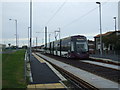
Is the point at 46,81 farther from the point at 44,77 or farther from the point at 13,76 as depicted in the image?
the point at 13,76

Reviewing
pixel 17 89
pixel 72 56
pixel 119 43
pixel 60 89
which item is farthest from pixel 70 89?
pixel 119 43

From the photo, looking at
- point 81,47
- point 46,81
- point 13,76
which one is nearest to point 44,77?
point 46,81

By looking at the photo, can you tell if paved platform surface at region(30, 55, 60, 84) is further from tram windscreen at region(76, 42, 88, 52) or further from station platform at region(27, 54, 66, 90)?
tram windscreen at region(76, 42, 88, 52)

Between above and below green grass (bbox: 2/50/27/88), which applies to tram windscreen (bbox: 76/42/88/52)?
above

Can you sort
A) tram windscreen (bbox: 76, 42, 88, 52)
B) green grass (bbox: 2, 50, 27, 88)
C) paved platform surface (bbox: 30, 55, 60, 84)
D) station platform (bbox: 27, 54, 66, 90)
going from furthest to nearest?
tram windscreen (bbox: 76, 42, 88, 52) < paved platform surface (bbox: 30, 55, 60, 84) < green grass (bbox: 2, 50, 27, 88) < station platform (bbox: 27, 54, 66, 90)

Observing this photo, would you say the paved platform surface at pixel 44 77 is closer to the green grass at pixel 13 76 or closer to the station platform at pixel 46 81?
the station platform at pixel 46 81

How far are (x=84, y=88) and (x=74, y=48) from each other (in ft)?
64.9

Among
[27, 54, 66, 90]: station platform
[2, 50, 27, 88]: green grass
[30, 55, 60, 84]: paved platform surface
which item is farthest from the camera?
[30, 55, 60, 84]: paved platform surface

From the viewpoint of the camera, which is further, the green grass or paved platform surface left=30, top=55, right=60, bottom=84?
paved platform surface left=30, top=55, right=60, bottom=84

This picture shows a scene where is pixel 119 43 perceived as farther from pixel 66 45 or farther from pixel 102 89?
pixel 102 89

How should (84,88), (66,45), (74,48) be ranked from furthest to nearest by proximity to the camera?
(66,45) < (74,48) < (84,88)

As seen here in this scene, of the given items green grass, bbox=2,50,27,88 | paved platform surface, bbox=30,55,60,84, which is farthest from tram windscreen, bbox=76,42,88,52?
paved platform surface, bbox=30,55,60,84

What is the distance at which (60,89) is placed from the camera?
8820 mm

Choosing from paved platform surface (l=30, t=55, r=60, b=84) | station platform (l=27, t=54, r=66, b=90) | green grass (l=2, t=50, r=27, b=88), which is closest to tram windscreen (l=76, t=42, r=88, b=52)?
green grass (l=2, t=50, r=27, b=88)
